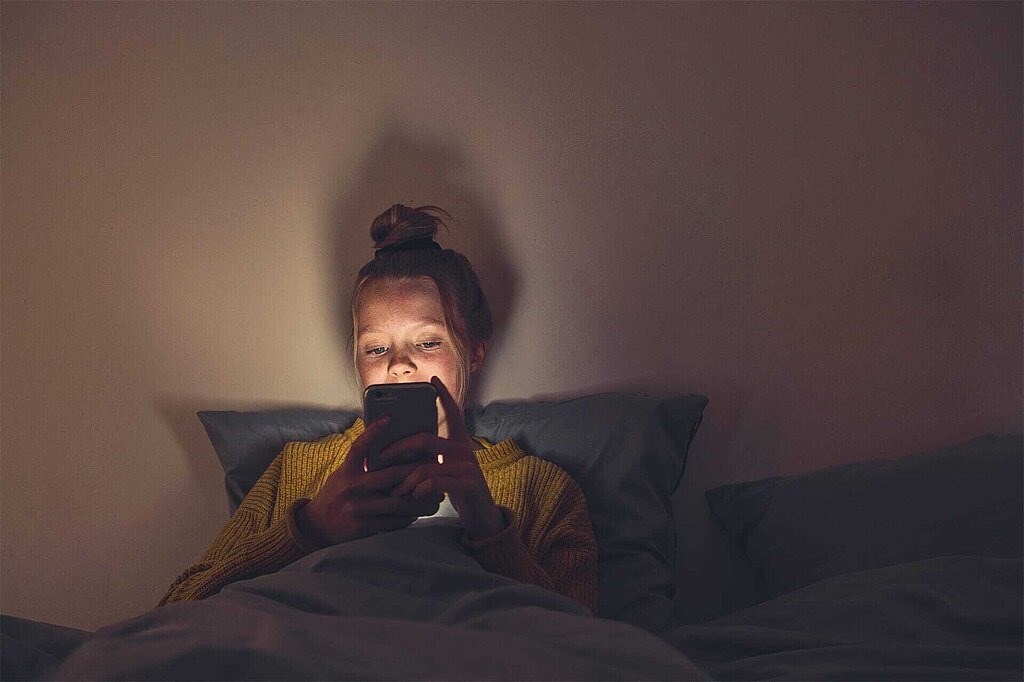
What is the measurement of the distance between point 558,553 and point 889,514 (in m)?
0.47

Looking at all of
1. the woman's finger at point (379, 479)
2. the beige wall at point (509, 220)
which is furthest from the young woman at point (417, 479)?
the beige wall at point (509, 220)

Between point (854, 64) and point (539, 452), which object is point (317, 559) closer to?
point (539, 452)

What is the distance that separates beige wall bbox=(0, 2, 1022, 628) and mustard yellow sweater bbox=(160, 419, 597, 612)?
0.84 ft

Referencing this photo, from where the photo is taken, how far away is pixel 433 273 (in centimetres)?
135

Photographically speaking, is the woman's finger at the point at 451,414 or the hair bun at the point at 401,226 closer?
the woman's finger at the point at 451,414

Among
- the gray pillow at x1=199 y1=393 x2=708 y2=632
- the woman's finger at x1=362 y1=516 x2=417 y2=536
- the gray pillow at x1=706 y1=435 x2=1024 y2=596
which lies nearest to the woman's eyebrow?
the gray pillow at x1=199 y1=393 x2=708 y2=632

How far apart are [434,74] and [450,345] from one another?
0.58 meters

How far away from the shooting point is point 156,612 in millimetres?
793

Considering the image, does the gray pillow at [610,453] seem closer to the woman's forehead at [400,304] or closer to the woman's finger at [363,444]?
the woman's forehead at [400,304]

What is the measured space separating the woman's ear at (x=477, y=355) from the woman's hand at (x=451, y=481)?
13.7 inches

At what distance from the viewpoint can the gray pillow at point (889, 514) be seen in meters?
1.11

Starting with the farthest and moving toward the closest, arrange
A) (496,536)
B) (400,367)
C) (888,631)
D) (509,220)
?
(509,220), (400,367), (496,536), (888,631)

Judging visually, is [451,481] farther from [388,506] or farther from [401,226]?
[401,226]

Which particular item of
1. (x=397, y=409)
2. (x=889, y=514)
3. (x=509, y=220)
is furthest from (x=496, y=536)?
(x=509, y=220)
